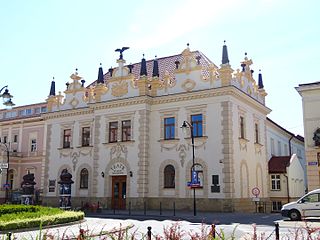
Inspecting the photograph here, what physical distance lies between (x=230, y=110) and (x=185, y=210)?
8.21 meters

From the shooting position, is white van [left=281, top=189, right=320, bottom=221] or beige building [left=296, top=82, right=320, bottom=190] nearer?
white van [left=281, top=189, right=320, bottom=221]

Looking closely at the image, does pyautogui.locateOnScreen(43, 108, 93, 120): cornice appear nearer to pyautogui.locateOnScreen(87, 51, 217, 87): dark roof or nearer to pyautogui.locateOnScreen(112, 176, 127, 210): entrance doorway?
pyautogui.locateOnScreen(87, 51, 217, 87): dark roof

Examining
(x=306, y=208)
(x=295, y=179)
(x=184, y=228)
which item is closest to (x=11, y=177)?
(x=295, y=179)

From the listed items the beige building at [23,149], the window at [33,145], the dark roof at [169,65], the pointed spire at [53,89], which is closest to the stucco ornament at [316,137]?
the dark roof at [169,65]

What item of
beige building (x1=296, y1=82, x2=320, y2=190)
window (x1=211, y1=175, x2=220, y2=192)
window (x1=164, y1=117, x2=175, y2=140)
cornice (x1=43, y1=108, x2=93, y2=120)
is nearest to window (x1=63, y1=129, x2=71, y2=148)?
cornice (x1=43, y1=108, x2=93, y2=120)

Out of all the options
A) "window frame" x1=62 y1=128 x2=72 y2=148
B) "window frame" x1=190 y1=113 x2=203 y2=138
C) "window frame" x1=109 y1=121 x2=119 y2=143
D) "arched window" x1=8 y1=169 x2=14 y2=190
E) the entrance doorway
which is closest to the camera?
"window frame" x1=190 y1=113 x2=203 y2=138

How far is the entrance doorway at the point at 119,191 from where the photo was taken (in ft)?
109

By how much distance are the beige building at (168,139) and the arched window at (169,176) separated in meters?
0.07

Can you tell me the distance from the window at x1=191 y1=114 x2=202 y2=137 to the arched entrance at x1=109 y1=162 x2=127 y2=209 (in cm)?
677

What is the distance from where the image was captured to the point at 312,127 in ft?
97.2

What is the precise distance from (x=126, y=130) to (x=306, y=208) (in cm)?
1643

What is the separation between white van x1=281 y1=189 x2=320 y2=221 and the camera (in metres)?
22.2

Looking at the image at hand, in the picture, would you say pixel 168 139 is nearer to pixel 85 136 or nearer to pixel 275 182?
pixel 85 136

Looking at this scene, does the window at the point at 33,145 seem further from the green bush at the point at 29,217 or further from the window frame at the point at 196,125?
the green bush at the point at 29,217
